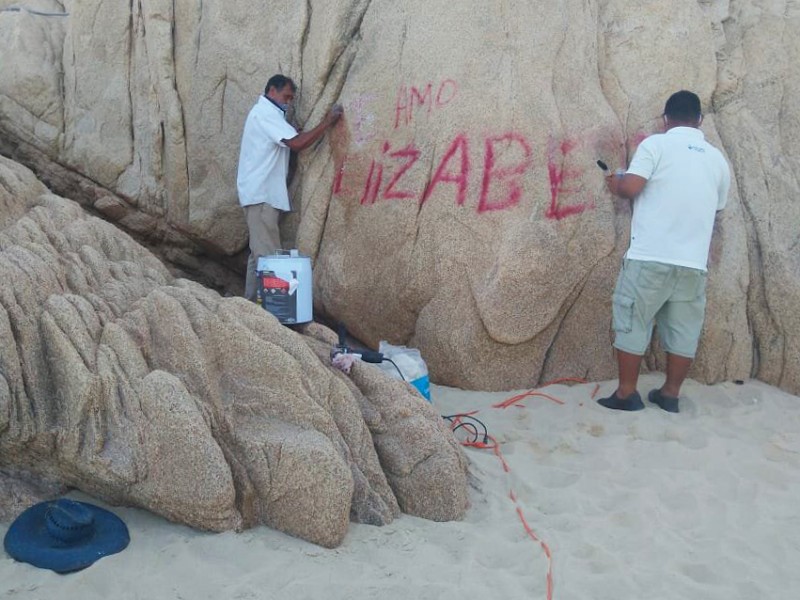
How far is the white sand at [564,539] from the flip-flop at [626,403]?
0.11m

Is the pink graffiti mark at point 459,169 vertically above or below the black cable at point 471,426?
above

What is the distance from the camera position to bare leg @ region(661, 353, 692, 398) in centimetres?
493

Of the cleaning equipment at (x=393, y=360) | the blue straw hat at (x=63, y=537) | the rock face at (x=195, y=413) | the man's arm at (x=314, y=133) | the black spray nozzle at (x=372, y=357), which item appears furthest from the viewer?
the man's arm at (x=314, y=133)

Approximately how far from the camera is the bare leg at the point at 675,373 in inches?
194

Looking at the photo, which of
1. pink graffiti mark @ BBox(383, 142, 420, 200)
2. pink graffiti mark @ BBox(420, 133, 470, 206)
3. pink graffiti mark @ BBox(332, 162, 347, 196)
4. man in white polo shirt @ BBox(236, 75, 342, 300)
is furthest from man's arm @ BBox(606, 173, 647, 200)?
man in white polo shirt @ BBox(236, 75, 342, 300)

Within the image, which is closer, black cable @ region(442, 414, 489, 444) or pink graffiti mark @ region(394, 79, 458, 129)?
black cable @ region(442, 414, 489, 444)

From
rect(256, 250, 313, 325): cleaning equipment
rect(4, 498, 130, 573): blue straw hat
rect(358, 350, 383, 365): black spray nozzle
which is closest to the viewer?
rect(4, 498, 130, 573): blue straw hat

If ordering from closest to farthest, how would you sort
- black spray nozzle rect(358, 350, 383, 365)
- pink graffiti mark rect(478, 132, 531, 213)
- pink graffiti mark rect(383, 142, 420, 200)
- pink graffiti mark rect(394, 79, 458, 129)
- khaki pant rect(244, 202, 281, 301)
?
black spray nozzle rect(358, 350, 383, 365), pink graffiti mark rect(478, 132, 531, 213), pink graffiti mark rect(394, 79, 458, 129), pink graffiti mark rect(383, 142, 420, 200), khaki pant rect(244, 202, 281, 301)

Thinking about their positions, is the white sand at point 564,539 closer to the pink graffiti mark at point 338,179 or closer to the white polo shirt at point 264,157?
the pink graffiti mark at point 338,179

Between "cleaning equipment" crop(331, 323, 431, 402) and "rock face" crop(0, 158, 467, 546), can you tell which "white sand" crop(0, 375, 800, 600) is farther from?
"cleaning equipment" crop(331, 323, 431, 402)

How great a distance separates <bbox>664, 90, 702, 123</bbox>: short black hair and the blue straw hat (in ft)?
12.6

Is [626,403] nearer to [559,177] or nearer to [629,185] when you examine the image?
[629,185]

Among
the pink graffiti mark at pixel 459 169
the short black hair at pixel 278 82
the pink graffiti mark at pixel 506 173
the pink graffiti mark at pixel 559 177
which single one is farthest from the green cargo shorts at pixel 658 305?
the short black hair at pixel 278 82

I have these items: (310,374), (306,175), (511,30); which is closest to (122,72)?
(306,175)
